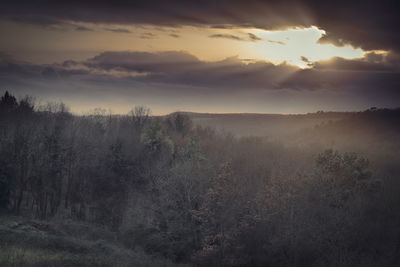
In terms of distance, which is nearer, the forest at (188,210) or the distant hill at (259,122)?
the forest at (188,210)

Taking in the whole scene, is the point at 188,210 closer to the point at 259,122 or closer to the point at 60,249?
the point at 60,249

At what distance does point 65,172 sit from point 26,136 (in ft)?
31.7

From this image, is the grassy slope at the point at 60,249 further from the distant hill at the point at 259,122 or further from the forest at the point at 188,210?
the distant hill at the point at 259,122

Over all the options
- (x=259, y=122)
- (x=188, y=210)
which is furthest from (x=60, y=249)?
(x=259, y=122)

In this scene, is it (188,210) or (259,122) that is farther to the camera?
(259,122)

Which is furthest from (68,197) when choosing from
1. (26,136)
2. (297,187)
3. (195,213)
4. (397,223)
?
(397,223)

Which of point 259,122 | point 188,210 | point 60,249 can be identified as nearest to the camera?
point 60,249

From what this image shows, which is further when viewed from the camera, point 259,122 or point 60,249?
point 259,122

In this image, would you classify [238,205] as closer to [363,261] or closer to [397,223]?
[363,261]

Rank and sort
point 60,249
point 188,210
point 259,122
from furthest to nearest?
point 259,122
point 188,210
point 60,249

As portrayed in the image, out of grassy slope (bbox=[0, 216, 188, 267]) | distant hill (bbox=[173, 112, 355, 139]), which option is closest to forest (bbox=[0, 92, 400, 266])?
grassy slope (bbox=[0, 216, 188, 267])

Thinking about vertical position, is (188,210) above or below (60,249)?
above

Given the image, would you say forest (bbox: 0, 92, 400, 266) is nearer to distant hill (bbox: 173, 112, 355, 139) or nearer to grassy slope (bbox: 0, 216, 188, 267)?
grassy slope (bbox: 0, 216, 188, 267)

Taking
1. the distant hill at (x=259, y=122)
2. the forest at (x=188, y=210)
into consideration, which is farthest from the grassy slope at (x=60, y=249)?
the distant hill at (x=259, y=122)
